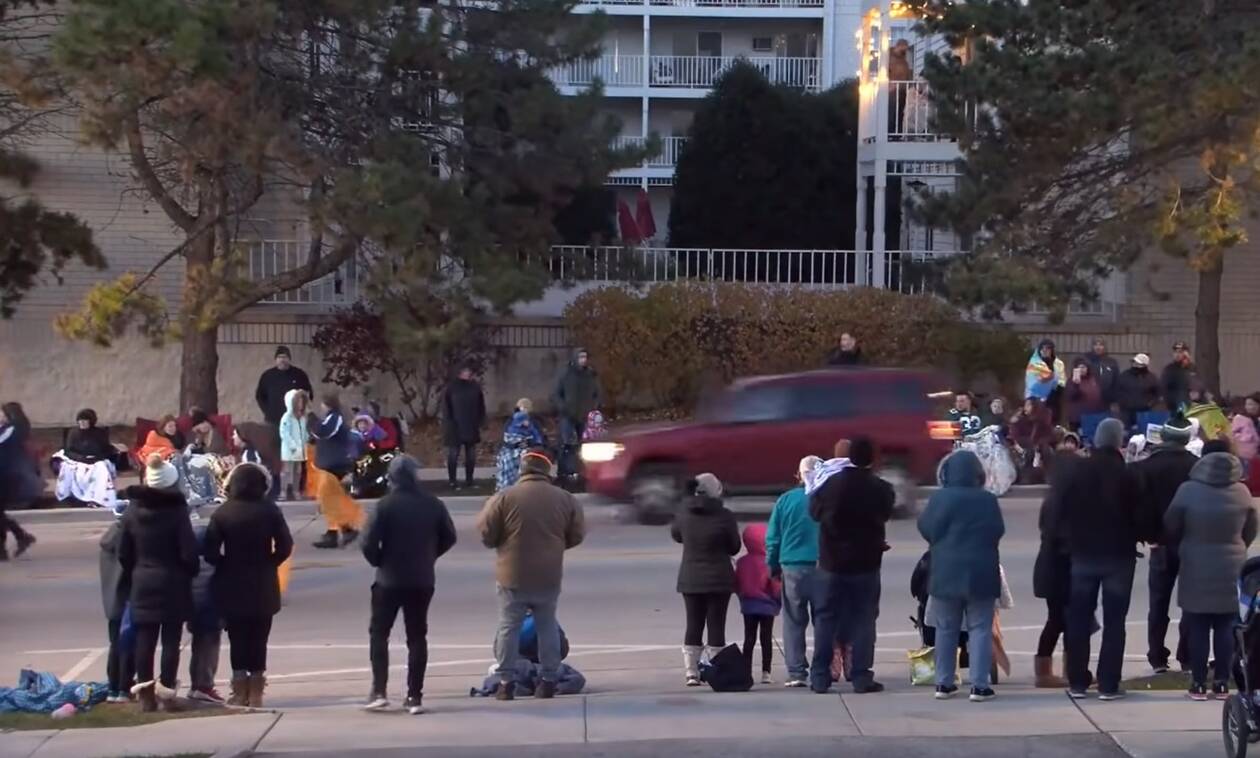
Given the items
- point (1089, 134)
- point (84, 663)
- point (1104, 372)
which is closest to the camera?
point (84, 663)

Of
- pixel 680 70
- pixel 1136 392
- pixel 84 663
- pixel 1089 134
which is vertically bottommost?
pixel 84 663

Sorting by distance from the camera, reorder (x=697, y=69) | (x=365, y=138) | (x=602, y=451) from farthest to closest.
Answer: (x=697, y=69), (x=365, y=138), (x=602, y=451)

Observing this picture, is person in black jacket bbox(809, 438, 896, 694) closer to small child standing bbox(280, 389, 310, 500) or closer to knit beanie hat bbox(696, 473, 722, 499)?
knit beanie hat bbox(696, 473, 722, 499)

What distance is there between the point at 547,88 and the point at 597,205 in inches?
787

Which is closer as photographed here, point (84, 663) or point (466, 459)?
point (84, 663)

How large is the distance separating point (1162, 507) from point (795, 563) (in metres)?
2.42

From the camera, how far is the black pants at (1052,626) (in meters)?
10.9

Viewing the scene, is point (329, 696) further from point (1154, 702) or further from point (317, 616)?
point (1154, 702)

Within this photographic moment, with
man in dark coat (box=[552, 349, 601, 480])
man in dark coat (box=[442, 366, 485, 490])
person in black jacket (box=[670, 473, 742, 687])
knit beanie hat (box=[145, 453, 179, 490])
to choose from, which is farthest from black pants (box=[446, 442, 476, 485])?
knit beanie hat (box=[145, 453, 179, 490])

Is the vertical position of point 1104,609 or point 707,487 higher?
point 707,487

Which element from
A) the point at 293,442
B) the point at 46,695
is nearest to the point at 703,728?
the point at 46,695

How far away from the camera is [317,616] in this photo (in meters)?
14.5

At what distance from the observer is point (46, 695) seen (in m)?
10.9

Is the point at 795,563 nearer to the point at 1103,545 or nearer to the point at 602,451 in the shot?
the point at 1103,545
